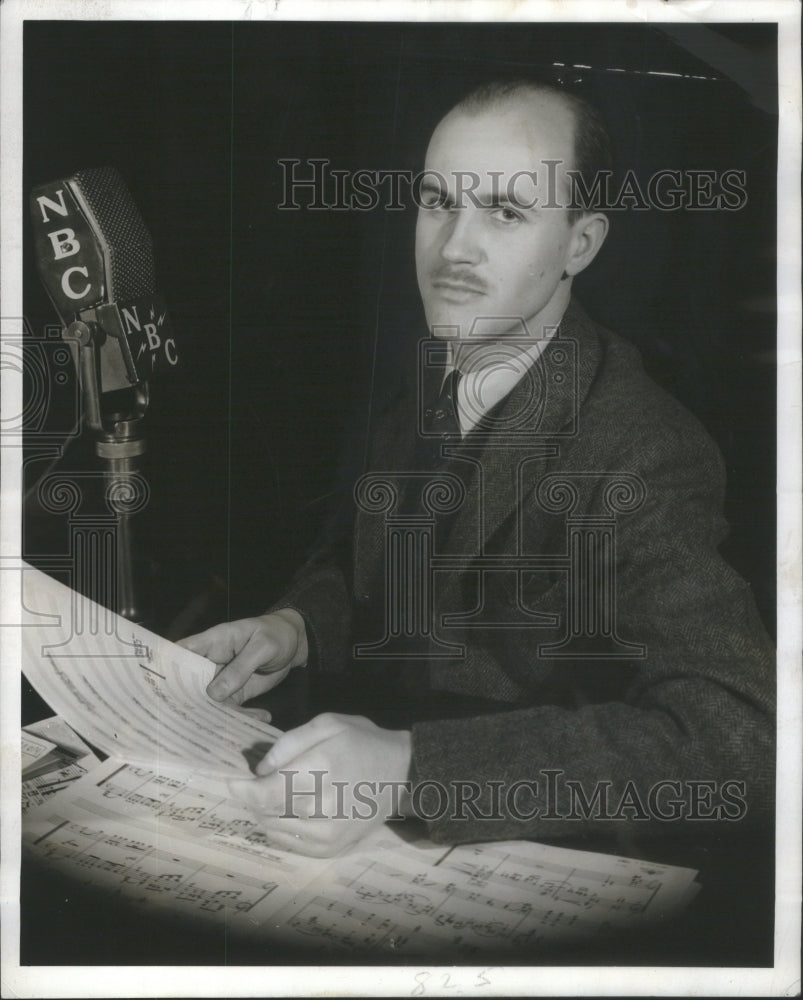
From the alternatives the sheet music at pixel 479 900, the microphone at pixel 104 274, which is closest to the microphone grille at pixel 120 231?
the microphone at pixel 104 274

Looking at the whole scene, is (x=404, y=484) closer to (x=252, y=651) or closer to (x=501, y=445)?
(x=501, y=445)

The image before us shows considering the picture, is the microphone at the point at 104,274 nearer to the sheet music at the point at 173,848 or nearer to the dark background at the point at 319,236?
the dark background at the point at 319,236

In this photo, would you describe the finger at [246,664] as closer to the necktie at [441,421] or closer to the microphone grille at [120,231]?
the necktie at [441,421]

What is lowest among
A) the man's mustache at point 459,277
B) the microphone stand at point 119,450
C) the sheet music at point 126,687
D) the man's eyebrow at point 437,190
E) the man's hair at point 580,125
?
the sheet music at point 126,687

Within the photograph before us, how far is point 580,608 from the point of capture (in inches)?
66.9

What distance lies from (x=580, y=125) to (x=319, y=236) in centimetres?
39

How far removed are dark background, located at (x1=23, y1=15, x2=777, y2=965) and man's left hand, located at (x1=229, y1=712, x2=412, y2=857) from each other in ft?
0.64

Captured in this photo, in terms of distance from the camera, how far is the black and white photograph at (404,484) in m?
1.69

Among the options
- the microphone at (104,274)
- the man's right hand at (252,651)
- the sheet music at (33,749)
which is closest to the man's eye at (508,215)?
the microphone at (104,274)

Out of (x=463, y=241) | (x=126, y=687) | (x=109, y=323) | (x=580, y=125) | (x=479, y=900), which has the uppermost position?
(x=580, y=125)

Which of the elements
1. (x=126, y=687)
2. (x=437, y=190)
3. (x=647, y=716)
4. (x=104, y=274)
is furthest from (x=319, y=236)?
(x=647, y=716)

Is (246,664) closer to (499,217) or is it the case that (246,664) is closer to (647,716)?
(647,716)

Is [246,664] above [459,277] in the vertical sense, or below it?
below

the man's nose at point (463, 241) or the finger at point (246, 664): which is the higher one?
the man's nose at point (463, 241)
